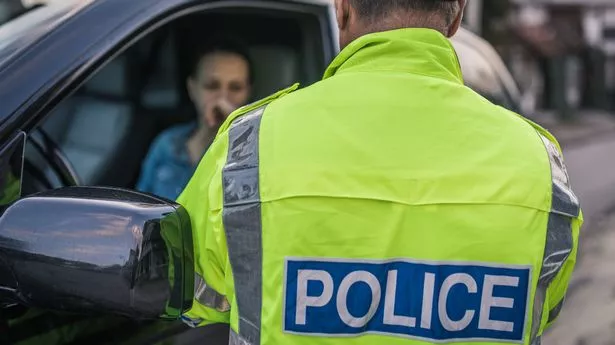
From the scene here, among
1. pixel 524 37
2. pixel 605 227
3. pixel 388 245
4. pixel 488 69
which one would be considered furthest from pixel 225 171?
pixel 524 37

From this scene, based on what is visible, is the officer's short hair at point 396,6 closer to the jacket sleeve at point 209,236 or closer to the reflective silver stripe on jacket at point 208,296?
the jacket sleeve at point 209,236

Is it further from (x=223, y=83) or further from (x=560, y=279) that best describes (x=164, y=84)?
(x=560, y=279)

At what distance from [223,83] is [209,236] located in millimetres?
1763

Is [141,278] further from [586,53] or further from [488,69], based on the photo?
[586,53]

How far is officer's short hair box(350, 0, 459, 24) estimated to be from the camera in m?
1.27

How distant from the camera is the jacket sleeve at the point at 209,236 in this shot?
1.21 m

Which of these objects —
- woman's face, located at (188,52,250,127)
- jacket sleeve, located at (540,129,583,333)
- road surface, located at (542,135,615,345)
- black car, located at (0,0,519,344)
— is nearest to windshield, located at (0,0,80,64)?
black car, located at (0,0,519,344)

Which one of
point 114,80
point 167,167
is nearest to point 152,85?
point 114,80

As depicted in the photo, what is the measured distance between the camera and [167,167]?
2816 millimetres

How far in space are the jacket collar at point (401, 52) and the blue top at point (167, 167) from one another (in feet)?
5.03

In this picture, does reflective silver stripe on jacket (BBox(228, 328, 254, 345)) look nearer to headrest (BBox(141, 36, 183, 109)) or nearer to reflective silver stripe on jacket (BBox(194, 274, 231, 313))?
reflective silver stripe on jacket (BBox(194, 274, 231, 313))

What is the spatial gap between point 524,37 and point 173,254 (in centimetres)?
2258

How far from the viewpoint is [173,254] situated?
1205mm

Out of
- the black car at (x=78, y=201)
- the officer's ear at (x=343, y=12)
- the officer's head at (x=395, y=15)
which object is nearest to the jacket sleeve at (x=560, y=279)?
the officer's head at (x=395, y=15)
